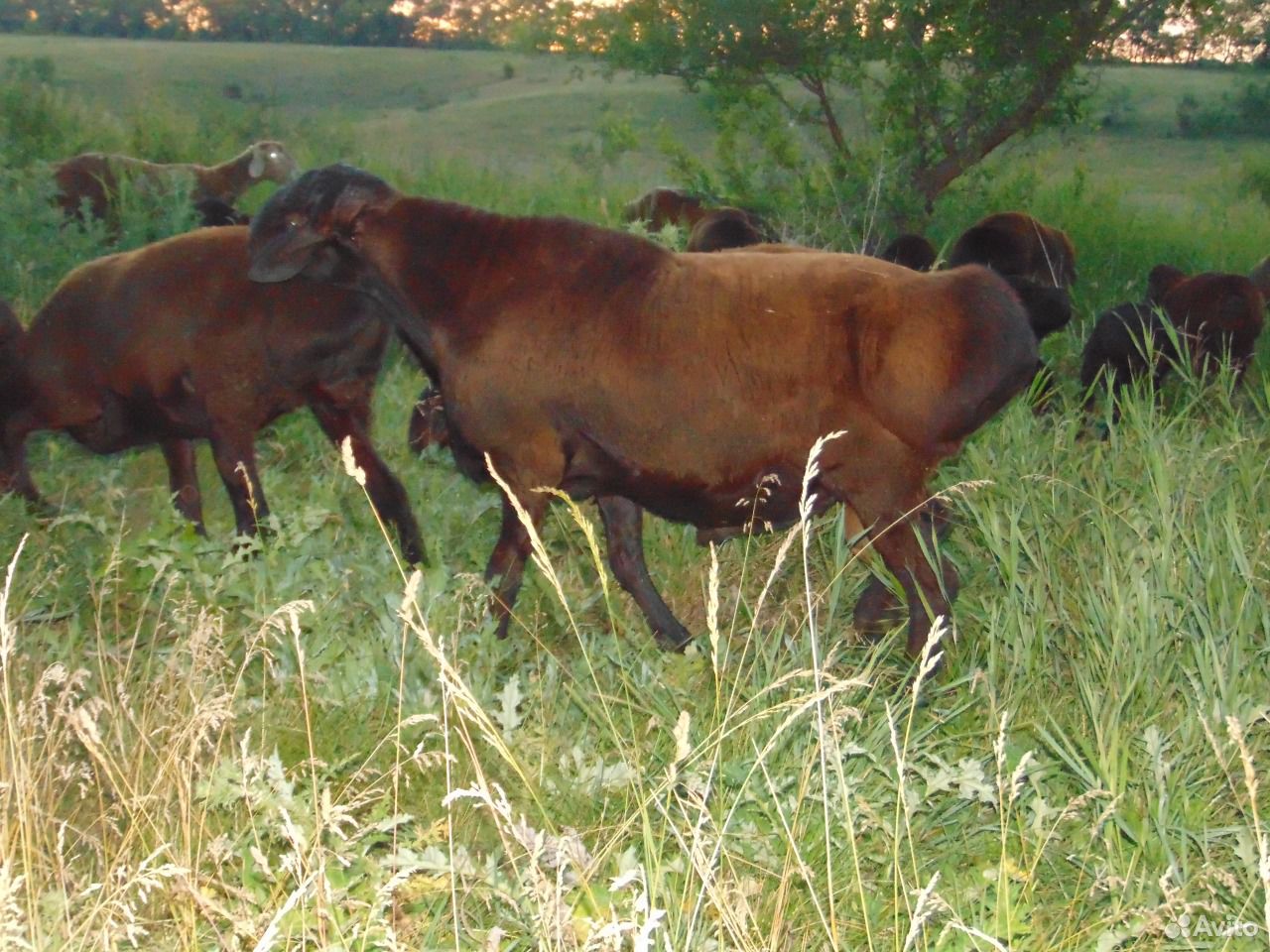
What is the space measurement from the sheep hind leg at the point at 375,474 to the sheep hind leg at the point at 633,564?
920mm

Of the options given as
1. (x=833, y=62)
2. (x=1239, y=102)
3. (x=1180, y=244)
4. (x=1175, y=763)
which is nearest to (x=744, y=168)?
(x=833, y=62)

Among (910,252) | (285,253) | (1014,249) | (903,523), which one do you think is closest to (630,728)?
(903,523)

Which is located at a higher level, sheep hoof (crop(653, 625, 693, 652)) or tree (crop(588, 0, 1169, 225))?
tree (crop(588, 0, 1169, 225))

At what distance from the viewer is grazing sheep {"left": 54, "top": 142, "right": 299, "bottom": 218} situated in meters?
14.6

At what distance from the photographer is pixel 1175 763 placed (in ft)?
13.6

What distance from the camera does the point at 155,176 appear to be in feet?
53.1

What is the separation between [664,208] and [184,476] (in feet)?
34.4

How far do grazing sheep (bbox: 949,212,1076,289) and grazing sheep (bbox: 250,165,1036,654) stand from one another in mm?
5751

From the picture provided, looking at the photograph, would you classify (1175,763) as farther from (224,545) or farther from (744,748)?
(224,545)

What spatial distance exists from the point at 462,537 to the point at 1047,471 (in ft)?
8.32

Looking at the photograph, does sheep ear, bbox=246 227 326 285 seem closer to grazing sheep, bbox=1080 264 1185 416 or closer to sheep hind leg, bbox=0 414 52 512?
sheep hind leg, bbox=0 414 52 512

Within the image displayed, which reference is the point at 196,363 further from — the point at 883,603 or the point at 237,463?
the point at 883,603

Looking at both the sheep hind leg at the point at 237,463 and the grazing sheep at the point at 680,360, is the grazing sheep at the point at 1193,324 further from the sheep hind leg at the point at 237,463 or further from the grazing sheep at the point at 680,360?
the sheep hind leg at the point at 237,463

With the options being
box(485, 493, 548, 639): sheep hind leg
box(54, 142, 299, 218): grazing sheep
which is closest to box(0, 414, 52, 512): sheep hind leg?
box(485, 493, 548, 639): sheep hind leg
